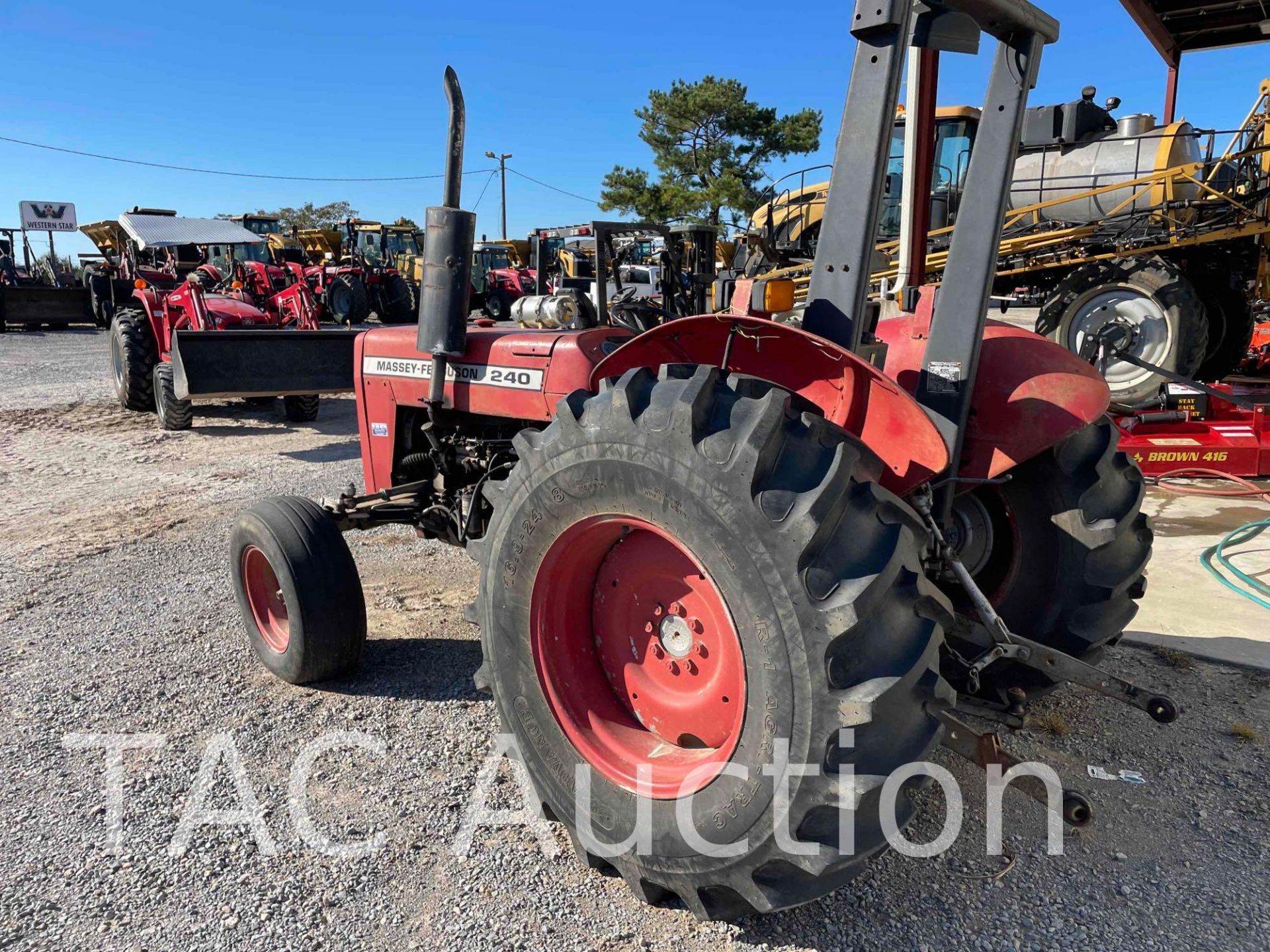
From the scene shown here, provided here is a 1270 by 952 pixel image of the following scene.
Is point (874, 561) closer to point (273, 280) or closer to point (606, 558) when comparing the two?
point (606, 558)

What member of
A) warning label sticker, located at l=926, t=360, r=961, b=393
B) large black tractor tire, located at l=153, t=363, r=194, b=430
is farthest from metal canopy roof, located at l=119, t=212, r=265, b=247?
warning label sticker, located at l=926, t=360, r=961, b=393

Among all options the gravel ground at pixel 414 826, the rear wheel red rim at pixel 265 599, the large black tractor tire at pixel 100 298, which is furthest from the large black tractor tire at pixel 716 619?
the large black tractor tire at pixel 100 298

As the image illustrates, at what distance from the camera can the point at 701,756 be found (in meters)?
2.02

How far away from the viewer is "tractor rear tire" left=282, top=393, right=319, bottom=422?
366 inches

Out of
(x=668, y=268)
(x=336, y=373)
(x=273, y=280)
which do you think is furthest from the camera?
(x=273, y=280)

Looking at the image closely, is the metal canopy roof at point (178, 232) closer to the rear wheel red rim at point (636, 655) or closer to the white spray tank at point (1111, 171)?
the white spray tank at point (1111, 171)

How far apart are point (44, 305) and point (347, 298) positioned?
8047mm

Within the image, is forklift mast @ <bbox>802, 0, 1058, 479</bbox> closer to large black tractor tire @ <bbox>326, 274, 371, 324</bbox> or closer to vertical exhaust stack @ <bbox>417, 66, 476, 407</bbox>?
vertical exhaust stack @ <bbox>417, 66, 476, 407</bbox>

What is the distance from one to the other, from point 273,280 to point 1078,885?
15778 millimetres

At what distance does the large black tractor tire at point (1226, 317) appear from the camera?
8484 mm

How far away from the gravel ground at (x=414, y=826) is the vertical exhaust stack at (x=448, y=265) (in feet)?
4.29

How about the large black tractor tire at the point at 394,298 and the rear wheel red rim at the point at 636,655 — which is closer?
the rear wheel red rim at the point at 636,655

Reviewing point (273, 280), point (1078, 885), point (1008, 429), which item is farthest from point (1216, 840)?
point (273, 280)

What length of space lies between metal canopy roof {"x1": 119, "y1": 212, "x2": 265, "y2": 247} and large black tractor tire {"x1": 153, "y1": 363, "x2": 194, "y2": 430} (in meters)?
5.71
